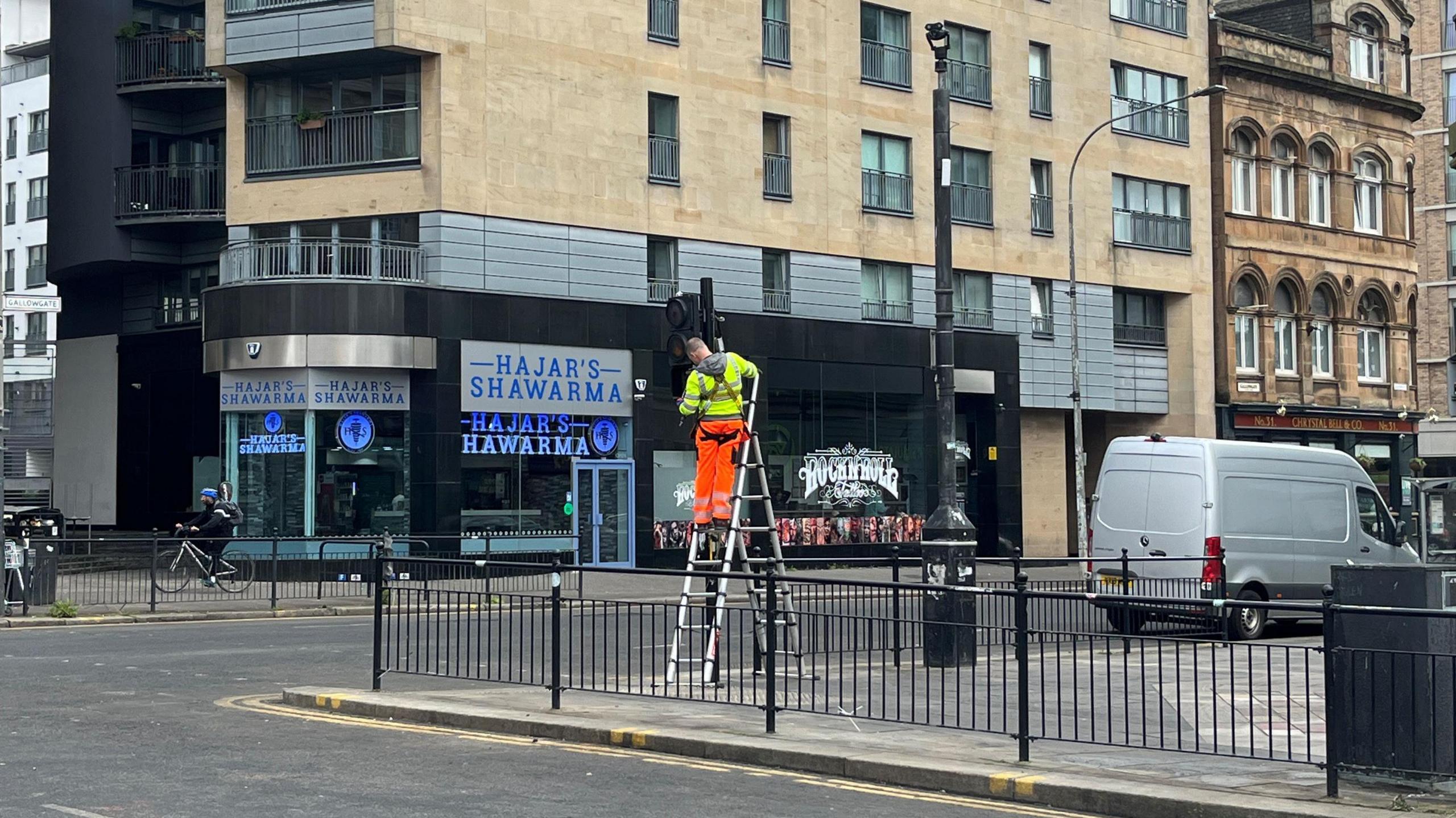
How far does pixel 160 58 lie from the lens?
39062mm

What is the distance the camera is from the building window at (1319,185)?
51.5m

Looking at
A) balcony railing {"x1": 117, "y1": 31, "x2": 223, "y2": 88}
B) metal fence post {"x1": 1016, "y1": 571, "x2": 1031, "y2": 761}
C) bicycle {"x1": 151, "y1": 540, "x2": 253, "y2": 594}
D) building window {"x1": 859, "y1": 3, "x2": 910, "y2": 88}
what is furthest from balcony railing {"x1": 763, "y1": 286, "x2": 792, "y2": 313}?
metal fence post {"x1": 1016, "y1": 571, "x2": 1031, "y2": 761}

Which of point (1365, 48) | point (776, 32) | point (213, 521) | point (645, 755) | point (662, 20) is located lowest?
point (645, 755)

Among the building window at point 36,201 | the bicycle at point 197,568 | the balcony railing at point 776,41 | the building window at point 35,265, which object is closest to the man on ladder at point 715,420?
the bicycle at point 197,568

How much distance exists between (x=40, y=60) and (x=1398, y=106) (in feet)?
174

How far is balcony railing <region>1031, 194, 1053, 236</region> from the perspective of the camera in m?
44.5

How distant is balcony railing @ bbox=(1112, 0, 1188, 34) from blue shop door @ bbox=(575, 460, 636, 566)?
A: 20.5 metres

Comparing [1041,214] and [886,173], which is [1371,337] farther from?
[886,173]

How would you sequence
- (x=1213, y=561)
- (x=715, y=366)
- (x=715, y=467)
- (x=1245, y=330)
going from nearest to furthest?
(x=715, y=366) < (x=715, y=467) < (x=1213, y=561) < (x=1245, y=330)

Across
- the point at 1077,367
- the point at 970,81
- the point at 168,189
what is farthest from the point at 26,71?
the point at 1077,367

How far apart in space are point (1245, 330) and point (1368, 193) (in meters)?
7.82

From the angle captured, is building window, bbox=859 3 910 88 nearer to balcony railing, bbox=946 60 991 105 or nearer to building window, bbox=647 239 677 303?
balcony railing, bbox=946 60 991 105

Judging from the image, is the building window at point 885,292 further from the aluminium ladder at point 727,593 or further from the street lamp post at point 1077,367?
the aluminium ladder at point 727,593

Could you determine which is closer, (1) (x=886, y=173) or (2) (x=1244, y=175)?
(1) (x=886, y=173)
